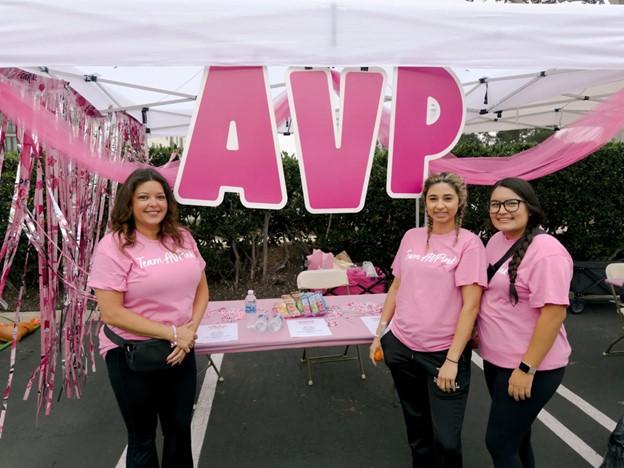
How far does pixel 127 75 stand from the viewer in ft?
10.7

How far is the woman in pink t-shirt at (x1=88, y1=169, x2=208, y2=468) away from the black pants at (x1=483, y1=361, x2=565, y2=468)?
1.39 metres

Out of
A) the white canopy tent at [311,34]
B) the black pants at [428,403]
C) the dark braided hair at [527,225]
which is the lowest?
the black pants at [428,403]

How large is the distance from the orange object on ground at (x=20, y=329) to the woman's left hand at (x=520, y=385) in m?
4.54

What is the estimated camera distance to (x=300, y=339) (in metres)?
2.47

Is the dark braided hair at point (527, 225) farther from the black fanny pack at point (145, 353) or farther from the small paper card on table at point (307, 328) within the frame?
the black fanny pack at point (145, 353)

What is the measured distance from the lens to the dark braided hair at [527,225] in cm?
159

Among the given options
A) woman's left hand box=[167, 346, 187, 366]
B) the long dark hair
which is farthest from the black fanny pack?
the long dark hair

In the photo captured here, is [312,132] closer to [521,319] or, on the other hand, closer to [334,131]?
[334,131]

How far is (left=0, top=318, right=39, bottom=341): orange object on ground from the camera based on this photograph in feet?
13.5

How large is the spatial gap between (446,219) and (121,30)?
1636 mm

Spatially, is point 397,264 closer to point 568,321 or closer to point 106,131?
point 106,131

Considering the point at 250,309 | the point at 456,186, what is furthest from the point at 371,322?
the point at 456,186

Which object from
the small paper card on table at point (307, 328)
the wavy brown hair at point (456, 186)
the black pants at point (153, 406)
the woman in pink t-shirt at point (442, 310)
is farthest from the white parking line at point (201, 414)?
the wavy brown hair at point (456, 186)

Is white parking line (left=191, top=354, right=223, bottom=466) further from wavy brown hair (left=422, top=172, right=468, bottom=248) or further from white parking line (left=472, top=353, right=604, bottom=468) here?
white parking line (left=472, top=353, right=604, bottom=468)
